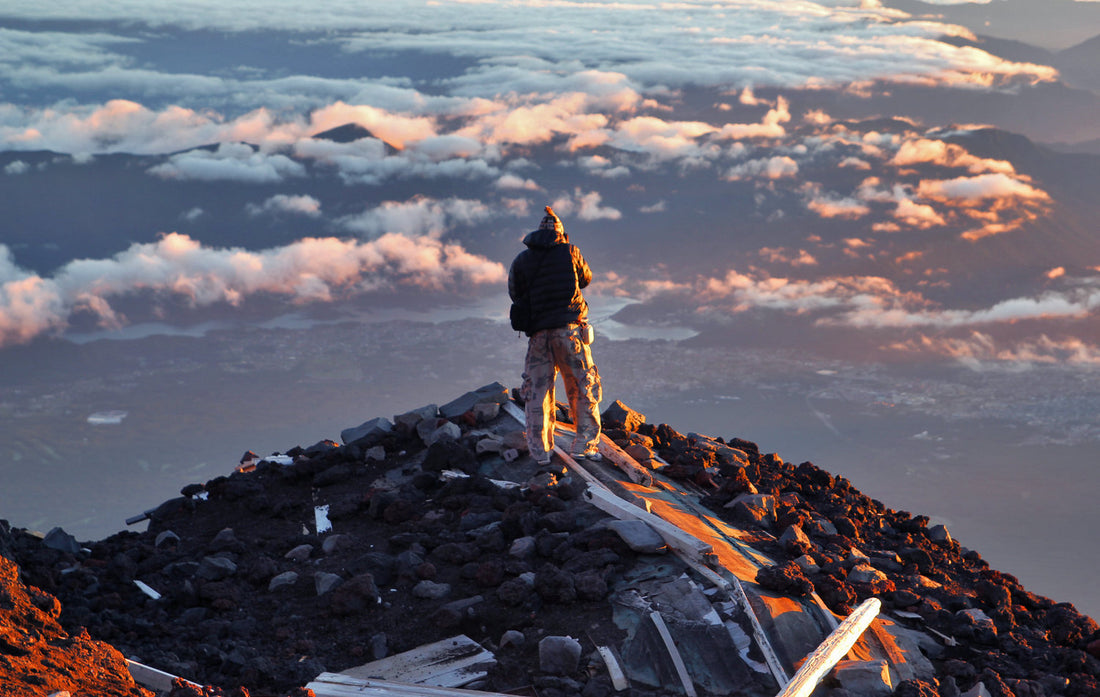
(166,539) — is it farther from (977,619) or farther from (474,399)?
(977,619)

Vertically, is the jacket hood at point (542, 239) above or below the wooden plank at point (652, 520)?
above

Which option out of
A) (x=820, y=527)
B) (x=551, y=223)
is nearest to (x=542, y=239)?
(x=551, y=223)

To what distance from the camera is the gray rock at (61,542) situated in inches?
546

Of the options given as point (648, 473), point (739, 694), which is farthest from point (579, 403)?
point (739, 694)

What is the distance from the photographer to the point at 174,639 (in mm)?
11055

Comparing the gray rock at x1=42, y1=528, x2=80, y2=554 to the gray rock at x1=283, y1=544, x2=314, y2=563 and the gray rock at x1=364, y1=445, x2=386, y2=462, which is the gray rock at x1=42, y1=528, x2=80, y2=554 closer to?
the gray rock at x1=283, y1=544, x2=314, y2=563

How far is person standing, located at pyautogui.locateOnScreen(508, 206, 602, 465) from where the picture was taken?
1365 centimetres

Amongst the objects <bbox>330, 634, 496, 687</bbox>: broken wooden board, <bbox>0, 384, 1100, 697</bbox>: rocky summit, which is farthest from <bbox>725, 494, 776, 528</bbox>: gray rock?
<bbox>330, 634, 496, 687</bbox>: broken wooden board

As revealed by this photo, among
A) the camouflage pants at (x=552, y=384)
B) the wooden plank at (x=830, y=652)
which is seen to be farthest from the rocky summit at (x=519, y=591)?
the camouflage pants at (x=552, y=384)

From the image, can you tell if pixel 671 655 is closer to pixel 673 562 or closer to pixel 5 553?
pixel 673 562

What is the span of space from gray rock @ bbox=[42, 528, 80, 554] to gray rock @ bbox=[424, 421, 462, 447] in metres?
5.13

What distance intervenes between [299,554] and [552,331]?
14.4 feet

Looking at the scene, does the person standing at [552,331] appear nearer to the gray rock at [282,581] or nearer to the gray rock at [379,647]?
the gray rock at [282,581]

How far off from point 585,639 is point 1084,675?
5.21m
